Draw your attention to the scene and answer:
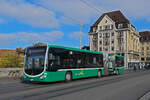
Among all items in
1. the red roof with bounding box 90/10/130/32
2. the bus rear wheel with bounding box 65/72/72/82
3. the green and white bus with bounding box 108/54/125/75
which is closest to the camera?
the bus rear wheel with bounding box 65/72/72/82

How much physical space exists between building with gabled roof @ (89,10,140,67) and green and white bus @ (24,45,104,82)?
50.4m

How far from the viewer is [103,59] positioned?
21.5 meters

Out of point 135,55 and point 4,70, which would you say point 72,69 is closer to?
point 4,70

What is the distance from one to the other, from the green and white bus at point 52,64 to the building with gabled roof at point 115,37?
1985 inches

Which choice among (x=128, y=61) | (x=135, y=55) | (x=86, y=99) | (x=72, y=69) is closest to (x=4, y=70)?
(x=72, y=69)

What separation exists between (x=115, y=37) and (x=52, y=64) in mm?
56270

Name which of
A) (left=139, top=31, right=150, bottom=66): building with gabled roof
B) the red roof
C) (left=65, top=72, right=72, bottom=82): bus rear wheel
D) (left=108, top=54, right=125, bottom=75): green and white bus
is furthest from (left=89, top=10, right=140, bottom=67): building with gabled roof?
(left=65, top=72, right=72, bottom=82): bus rear wheel

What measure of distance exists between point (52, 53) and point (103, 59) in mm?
9488

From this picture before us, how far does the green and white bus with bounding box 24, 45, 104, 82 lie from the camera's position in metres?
13.0

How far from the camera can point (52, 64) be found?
1336 cm

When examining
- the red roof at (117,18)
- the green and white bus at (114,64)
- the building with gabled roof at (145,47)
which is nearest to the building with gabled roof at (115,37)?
the red roof at (117,18)

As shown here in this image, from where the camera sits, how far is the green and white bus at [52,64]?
42.6 feet

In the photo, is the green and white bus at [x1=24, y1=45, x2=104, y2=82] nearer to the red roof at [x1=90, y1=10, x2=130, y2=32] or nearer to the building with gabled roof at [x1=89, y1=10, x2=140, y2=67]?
the building with gabled roof at [x1=89, y1=10, x2=140, y2=67]

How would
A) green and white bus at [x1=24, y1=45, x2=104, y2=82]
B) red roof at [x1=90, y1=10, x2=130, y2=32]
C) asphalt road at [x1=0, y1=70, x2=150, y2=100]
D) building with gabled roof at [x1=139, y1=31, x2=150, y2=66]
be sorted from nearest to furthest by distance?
1. asphalt road at [x1=0, y1=70, x2=150, y2=100]
2. green and white bus at [x1=24, y1=45, x2=104, y2=82]
3. red roof at [x1=90, y1=10, x2=130, y2=32]
4. building with gabled roof at [x1=139, y1=31, x2=150, y2=66]
